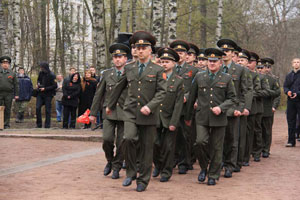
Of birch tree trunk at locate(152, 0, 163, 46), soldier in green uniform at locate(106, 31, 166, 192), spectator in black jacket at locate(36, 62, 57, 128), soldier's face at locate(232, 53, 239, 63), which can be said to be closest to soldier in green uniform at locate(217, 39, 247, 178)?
soldier's face at locate(232, 53, 239, 63)

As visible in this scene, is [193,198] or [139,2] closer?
[193,198]

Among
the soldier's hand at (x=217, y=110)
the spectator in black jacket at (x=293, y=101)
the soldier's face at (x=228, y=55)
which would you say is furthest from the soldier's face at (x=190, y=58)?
the spectator in black jacket at (x=293, y=101)

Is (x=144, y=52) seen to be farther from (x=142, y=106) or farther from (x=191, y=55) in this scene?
(x=191, y=55)

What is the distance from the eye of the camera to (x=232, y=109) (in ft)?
32.4

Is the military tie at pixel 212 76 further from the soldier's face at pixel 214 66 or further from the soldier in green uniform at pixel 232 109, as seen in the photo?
the soldier in green uniform at pixel 232 109

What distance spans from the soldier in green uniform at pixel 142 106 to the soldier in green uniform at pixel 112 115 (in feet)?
2.54

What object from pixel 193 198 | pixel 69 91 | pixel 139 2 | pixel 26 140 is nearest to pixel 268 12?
pixel 139 2

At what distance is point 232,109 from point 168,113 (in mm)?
1099

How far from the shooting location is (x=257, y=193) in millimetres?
8352

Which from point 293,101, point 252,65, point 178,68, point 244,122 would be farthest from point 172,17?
point 178,68

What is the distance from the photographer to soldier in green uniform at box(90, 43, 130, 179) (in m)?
9.34

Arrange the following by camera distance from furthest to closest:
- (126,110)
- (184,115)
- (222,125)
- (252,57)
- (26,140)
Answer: (26,140) < (252,57) < (184,115) < (222,125) < (126,110)

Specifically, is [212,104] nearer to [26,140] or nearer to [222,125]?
[222,125]

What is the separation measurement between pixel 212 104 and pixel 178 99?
0.65 metres
